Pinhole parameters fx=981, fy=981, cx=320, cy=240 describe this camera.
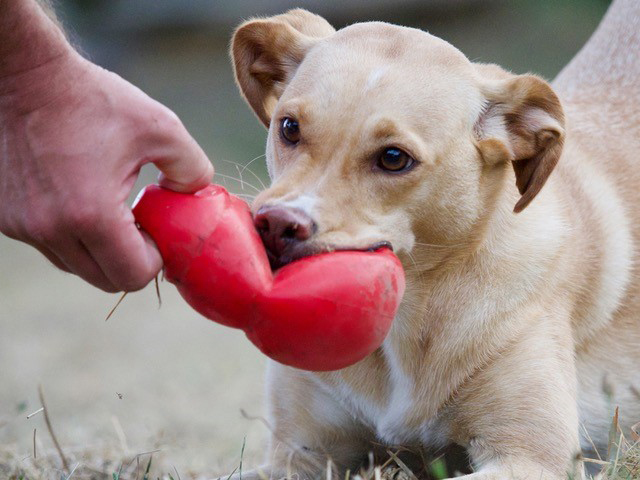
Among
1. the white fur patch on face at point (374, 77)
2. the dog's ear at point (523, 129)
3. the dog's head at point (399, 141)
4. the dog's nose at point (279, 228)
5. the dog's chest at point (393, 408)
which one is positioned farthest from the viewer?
the dog's chest at point (393, 408)

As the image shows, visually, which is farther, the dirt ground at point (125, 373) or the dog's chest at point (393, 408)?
the dirt ground at point (125, 373)

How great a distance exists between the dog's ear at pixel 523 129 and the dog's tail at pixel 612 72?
101cm

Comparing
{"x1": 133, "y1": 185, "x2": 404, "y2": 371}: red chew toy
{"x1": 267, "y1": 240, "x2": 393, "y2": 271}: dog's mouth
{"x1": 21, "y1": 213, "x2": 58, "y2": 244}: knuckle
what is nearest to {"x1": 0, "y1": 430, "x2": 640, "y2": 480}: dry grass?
{"x1": 133, "y1": 185, "x2": 404, "y2": 371}: red chew toy

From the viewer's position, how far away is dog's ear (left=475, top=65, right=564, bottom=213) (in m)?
3.06

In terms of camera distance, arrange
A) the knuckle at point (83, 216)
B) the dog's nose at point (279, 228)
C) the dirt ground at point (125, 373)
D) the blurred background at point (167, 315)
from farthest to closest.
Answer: the dirt ground at point (125, 373) → the blurred background at point (167, 315) → the dog's nose at point (279, 228) → the knuckle at point (83, 216)

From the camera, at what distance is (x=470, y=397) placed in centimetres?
318

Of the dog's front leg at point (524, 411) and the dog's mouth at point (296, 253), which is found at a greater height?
the dog's mouth at point (296, 253)

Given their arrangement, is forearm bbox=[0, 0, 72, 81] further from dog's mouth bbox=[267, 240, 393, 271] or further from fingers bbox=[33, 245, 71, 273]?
dog's mouth bbox=[267, 240, 393, 271]

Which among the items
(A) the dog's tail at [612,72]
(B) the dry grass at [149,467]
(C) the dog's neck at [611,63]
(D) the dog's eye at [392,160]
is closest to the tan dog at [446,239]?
(D) the dog's eye at [392,160]

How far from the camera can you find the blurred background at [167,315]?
4.94 m

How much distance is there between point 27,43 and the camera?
2.46 metres

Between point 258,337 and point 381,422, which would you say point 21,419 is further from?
point 258,337

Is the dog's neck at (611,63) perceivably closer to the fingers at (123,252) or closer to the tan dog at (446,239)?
the tan dog at (446,239)

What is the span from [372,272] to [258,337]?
332 millimetres
